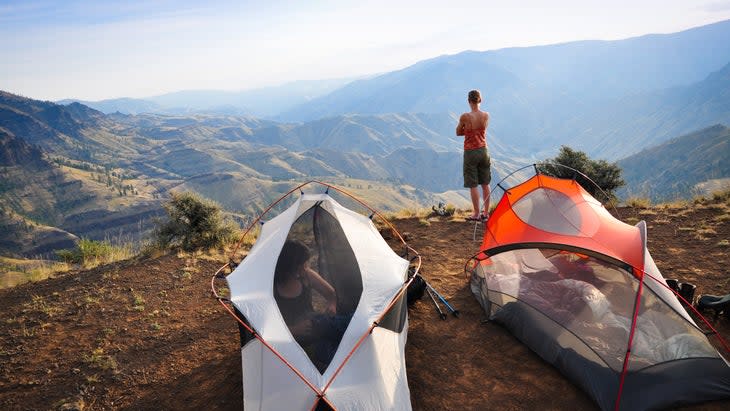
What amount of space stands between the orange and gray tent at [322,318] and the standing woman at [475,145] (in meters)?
4.78

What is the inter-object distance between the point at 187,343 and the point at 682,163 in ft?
660

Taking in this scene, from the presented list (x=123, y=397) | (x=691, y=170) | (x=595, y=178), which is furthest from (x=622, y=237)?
(x=691, y=170)

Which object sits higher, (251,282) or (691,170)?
(251,282)

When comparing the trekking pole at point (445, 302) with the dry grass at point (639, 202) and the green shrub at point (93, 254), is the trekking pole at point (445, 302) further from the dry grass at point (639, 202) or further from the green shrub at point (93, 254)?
the green shrub at point (93, 254)

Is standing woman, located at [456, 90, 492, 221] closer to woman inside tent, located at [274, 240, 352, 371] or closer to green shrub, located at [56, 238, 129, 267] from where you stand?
woman inside tent, located at [274, 240, 352, 371]

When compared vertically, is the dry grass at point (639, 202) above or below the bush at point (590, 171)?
below

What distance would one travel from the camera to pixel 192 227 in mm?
12852

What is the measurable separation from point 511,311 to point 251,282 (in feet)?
14.9

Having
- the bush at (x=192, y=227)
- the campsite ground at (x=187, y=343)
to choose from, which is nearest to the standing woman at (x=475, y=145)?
the campsite ground at (x=187, y=343)

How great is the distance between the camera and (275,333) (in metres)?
5.10

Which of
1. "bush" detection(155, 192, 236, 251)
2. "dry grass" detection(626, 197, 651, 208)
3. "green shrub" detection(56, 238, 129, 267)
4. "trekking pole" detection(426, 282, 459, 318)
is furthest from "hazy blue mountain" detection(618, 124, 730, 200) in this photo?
"green shrub" detection(56, 238, 129, 267)

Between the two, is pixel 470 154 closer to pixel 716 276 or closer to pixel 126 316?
pixel 716 276

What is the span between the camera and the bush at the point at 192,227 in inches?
489

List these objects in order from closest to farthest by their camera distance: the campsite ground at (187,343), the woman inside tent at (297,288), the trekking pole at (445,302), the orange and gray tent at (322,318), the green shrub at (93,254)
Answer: the orange and gray tent at (322,318) → the woman inside tent at (297,288) → the campsite ground at (187,343) → the trekking pole at (445,302) → the green shrub at (93,254)
